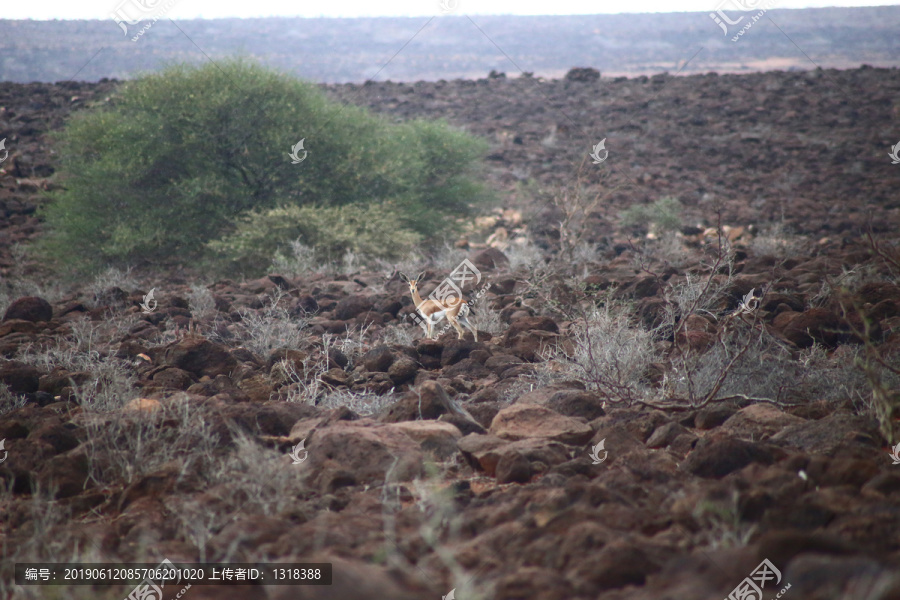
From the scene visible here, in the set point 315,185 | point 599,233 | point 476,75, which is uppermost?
point 476,75

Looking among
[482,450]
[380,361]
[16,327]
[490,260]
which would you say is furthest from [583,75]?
[482,450]

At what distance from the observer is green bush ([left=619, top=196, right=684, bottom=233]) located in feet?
49.4

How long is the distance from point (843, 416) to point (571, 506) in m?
1.74

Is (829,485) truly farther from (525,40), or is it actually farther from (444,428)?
(525,40)

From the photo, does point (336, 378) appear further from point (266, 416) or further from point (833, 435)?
point (833, 435)

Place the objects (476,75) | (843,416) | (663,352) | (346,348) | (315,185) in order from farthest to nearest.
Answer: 1. (476,75)
2. (315,185)
3. (346,348)
4. (663,352)
5. (843,416)

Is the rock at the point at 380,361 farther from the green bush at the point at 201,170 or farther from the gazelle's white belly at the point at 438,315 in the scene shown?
the green bush at the point at 201,170

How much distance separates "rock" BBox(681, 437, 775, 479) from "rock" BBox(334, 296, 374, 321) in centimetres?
476

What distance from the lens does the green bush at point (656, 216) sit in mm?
15047

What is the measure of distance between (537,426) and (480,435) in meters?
0.38

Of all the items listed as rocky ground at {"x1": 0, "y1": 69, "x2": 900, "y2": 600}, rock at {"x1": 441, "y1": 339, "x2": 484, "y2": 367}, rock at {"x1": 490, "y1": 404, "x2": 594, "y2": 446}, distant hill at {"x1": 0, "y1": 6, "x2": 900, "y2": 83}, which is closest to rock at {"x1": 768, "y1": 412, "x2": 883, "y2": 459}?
rocky ground at {"x1": 0, "y1": 69, "x2": 900, "y2": 600}

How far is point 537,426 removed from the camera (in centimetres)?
359

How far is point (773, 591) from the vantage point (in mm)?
1625

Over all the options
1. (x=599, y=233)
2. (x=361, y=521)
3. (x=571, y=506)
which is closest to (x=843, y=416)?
(x=571, y=506)
